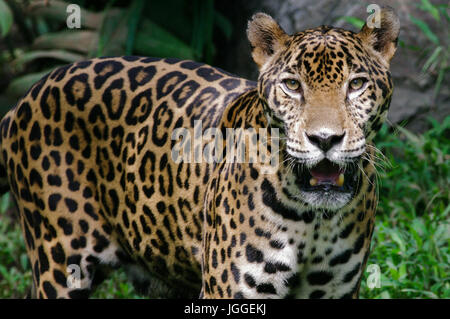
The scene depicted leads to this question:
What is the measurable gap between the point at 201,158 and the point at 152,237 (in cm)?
70

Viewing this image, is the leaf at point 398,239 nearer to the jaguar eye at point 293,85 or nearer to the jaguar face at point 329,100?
the jaguar face at point 329,100

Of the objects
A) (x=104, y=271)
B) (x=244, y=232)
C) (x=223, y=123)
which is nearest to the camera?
(x=244, y=232)

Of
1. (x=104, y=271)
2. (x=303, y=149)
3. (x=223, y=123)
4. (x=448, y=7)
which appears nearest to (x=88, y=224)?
(x=104, y=271)

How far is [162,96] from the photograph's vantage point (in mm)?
5320

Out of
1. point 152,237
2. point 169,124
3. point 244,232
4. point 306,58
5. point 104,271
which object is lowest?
point 104,271

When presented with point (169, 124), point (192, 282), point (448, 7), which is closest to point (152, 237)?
point (192, 282)

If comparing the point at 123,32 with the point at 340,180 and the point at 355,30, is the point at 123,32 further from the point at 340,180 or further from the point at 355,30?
the point at 340,180

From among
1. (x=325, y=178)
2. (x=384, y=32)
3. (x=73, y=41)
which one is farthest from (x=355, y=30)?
(x=325, y=178)

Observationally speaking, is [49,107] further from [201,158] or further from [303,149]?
[303,149]

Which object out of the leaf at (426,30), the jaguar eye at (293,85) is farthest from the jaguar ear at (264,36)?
the leaf at (426,30)

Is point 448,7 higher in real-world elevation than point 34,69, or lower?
higher

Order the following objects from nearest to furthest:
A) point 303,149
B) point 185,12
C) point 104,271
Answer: point 303,149, point 104,271, point 185,12

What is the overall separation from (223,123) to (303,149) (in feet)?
3.37

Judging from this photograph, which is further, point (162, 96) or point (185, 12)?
point (185, 12)
